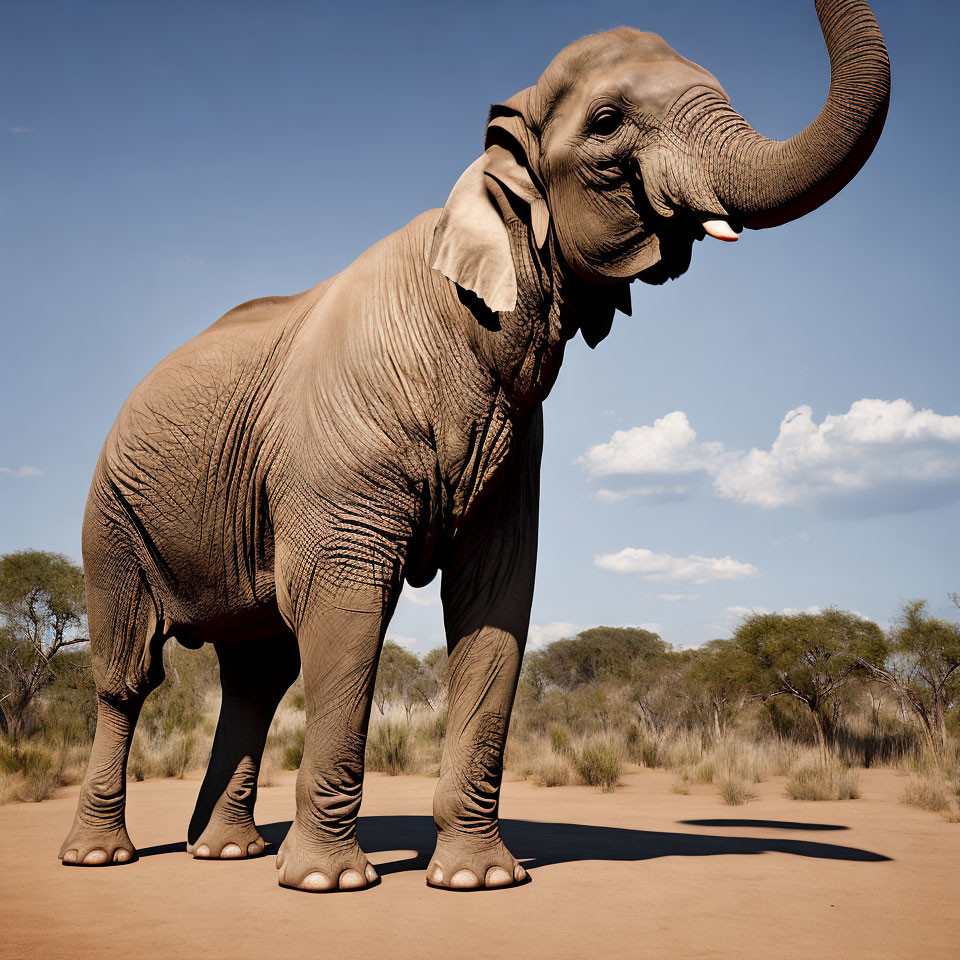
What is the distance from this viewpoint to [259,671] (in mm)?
6340

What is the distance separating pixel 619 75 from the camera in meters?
4.17

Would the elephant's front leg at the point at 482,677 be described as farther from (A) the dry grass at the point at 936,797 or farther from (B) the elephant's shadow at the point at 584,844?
(A) the dry grass at the point at 936,797

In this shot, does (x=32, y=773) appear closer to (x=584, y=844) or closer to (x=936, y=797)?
(x=584, y=844)

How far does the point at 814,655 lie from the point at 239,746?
13288 millimetres

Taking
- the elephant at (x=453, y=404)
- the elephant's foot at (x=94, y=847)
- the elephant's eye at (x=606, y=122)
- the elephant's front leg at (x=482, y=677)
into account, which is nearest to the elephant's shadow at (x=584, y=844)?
the elephant's foot at (x=94, y=847)

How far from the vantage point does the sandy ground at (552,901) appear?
12.1 ft

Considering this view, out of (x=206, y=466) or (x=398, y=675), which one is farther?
(x=398, y=675)

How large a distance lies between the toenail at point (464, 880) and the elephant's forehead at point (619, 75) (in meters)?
3.65


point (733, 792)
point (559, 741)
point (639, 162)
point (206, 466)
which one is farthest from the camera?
point (559, 741)

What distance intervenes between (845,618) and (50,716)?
15503 mm

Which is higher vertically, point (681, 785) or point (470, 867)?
point (470, 867)

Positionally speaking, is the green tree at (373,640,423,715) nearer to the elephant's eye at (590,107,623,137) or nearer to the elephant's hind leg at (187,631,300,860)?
the elephant's hind leg at (187,631,300,860)

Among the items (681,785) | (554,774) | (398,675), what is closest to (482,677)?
(554,774)

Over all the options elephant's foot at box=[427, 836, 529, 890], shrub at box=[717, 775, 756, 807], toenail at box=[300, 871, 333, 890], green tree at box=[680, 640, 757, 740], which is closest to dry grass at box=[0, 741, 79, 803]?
toenail at box=[300, 871, 333, 890]
